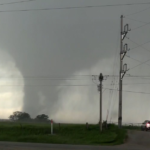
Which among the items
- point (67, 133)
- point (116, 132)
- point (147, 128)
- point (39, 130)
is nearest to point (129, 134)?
point (116, 132)

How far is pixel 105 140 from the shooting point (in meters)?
31.3

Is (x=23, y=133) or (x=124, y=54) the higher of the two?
(x=124, y=54)

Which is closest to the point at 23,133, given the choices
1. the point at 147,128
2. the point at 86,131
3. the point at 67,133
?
the point at 67,133

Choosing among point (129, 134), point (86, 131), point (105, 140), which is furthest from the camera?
point (86, 131)

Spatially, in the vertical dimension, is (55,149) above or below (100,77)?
below

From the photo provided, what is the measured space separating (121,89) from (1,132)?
759 inches

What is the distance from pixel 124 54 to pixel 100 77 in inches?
460

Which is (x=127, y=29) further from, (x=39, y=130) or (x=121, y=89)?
(x=39, y=130)

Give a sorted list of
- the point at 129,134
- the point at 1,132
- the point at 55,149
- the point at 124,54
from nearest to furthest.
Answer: the point at 55,149 < the point at 129,134 < the point at 1,132 < the point at 124,54

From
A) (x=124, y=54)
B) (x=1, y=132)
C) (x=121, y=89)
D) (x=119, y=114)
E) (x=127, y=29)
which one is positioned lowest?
(x=1, y=132)

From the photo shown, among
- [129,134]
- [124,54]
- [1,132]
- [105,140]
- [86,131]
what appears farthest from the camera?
[124,54]

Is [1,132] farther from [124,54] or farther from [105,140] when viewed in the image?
[124,54]

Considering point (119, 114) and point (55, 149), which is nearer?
point (55, 149)

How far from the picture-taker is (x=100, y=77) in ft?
128
